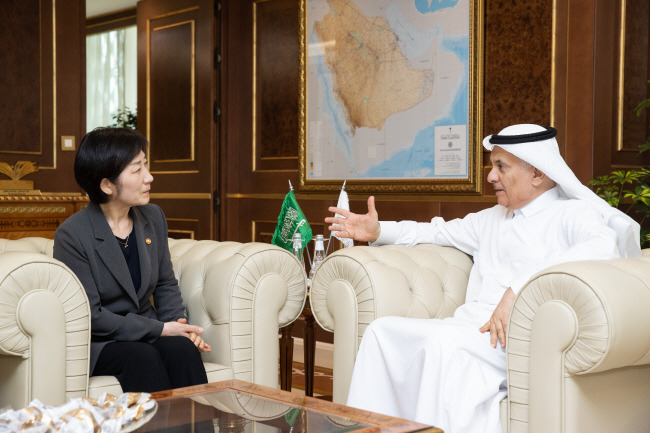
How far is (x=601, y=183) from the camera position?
3695 mm

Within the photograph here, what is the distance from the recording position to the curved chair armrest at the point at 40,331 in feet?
7.00

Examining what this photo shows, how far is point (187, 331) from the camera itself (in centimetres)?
264

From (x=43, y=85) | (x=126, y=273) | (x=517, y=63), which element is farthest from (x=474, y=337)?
(x=43, y=85)

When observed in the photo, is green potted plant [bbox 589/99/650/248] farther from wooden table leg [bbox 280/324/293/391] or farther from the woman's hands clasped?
the woman's hands clasped

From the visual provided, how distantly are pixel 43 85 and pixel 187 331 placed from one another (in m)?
4.12

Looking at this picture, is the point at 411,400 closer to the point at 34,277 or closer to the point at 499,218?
the point at 499,218

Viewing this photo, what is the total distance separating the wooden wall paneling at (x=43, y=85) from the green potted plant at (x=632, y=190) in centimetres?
428

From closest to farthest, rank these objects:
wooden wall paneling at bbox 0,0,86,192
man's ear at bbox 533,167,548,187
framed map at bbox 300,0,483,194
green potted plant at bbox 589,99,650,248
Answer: man's ear at bbox 533,167,548,187 < green potted plant at bbox 589,99,650,248 < framed map at bbox 300,0,483,194 < wooden wall paneling at bbox 0,0,86,192

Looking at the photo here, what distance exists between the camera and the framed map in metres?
4.52

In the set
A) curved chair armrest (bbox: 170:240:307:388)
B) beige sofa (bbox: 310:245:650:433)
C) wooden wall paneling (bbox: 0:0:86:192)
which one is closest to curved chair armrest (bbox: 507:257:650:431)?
beige sofa (bbox: 310:245:650:433)

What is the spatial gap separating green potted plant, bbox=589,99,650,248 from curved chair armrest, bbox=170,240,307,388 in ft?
5.68

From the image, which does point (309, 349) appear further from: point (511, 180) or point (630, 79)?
point (630, 79)

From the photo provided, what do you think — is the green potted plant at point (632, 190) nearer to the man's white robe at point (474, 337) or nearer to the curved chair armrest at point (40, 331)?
the man's white robe at point (474, 337)

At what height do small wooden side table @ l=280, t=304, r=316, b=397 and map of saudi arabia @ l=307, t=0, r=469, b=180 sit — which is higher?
map of saudi arabia @ l=307, t=0, r=469, b=180
